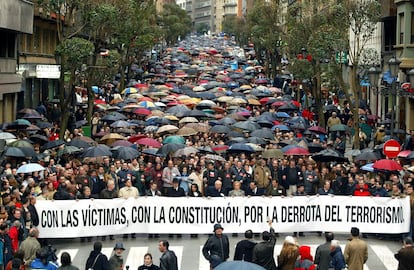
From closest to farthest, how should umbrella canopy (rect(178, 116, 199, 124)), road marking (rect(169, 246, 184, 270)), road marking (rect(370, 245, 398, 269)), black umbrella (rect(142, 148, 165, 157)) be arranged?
road marking (rect(370, 245, 398, 269))
road marking (rect(169, 246, 184, 270))
black umbrella (rect(142, 148, 165, 157))
umbrella canopy (rect(178, 116, 199, 124))

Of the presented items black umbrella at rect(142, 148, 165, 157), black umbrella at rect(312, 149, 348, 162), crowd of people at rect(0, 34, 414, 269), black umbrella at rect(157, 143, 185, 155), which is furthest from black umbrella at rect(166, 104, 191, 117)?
black umbrella at rect(312, 149, 348, 162)

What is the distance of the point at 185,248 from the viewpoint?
69.4 ft

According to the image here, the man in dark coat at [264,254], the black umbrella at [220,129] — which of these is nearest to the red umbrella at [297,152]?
the black umbrella at [220,129]

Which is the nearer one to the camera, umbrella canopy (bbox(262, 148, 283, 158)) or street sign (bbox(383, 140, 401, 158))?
street sign (bbox(383, 140, 401, 158))

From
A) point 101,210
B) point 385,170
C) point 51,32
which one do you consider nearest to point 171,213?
point 101,210

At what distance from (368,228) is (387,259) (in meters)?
1.16

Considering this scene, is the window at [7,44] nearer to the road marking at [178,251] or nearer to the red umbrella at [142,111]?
the red umbrella at [142,111]

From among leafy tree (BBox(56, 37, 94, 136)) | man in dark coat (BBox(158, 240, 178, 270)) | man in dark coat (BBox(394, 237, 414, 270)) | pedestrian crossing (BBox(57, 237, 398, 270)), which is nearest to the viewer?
man in dark coat (BBox(158, 240, 178, 270))

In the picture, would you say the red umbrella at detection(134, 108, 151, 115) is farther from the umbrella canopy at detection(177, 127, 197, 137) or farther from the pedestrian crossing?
the pedestrian crossing

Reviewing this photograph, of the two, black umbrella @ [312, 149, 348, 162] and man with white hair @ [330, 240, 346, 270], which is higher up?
black umbrella @ [312, 149, 348, 162]

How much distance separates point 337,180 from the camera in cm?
2442

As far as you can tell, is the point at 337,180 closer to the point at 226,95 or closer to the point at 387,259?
the point at 387,259

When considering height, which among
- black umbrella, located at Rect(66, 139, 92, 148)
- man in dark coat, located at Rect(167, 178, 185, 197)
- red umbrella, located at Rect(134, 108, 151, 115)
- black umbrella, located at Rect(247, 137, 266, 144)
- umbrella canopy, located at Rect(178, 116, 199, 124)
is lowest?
man in dark coat, located at Rect(167, 178, 185, 197)

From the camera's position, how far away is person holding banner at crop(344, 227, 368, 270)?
664 inches
